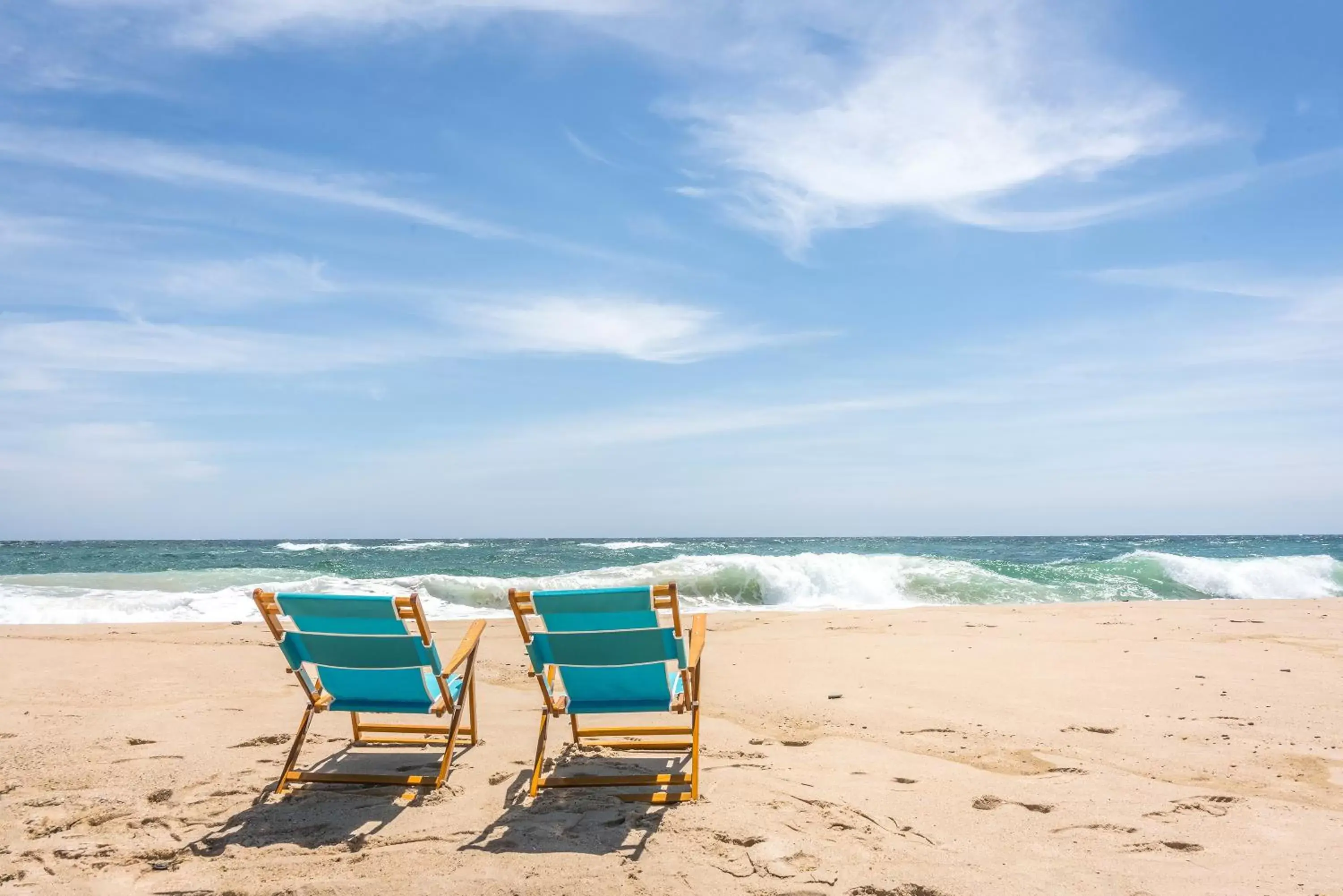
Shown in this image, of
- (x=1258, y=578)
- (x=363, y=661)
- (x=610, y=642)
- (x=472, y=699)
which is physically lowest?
(x=1258, y=578)

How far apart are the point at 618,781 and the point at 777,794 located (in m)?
0.82

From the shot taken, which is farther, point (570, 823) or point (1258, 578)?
point (1258, 578)

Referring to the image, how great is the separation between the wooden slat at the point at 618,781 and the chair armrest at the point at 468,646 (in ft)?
2.59

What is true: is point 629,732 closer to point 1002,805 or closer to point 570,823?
point 570,823

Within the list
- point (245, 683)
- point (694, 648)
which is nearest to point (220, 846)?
point (694, 648)

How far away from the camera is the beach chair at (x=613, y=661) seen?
13.7ft

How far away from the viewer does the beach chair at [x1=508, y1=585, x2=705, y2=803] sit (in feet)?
13.7

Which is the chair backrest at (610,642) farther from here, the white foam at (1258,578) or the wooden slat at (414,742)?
the white foam at (1258,578)

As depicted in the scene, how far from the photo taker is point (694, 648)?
449cm

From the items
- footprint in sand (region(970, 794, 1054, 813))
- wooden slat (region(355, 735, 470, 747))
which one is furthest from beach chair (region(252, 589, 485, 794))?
footprint in sand (region(970, 794, 1054, 813))

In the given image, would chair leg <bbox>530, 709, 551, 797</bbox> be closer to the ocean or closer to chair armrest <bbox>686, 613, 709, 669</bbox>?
chair armrest <bbox>686, 613, 709, 669</bbox>

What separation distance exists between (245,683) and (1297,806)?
24.0 ft

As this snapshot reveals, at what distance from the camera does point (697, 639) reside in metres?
4.61

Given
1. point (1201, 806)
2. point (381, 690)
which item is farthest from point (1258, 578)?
point (381, 690)
